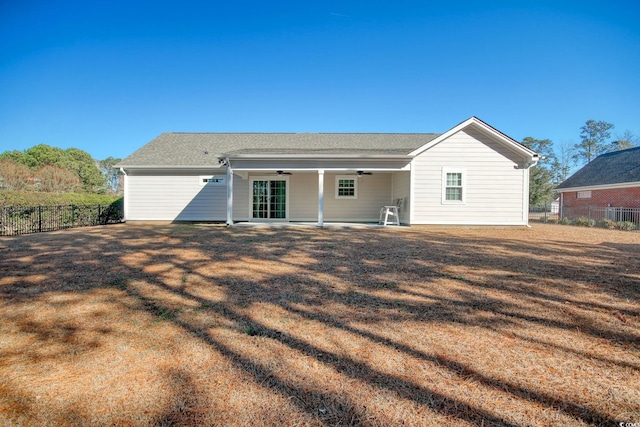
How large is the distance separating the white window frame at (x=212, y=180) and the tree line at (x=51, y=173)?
3802 millimetres

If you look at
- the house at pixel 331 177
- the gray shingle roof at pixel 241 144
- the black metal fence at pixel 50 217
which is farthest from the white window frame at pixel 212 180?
the black metal fence at pixel 50 217

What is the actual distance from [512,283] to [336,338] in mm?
3212

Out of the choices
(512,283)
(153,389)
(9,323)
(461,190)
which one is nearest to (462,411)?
(153,389)

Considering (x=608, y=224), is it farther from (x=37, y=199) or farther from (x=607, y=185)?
(x=37, y=199)

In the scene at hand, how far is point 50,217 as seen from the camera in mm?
11969

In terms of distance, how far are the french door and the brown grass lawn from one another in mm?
8689

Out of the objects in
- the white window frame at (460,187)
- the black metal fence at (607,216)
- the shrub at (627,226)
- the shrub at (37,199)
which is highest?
the white window frame at (460,187)

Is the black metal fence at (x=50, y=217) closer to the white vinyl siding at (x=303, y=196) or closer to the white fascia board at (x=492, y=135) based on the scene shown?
the white vinyl siding at (x=303, y=196)

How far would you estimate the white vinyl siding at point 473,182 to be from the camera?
12.3m

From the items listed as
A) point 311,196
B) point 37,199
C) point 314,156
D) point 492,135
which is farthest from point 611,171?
point 37,199

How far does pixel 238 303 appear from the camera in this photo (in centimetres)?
396

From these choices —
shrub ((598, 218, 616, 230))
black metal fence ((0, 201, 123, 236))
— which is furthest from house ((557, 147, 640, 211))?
black metal fence ((0, 201, 123, 236))

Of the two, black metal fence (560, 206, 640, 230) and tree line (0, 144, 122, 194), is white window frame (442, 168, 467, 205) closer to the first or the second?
black metal fence (560, 206, 640, 230)

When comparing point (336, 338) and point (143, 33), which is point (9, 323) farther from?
point (143, 33)
